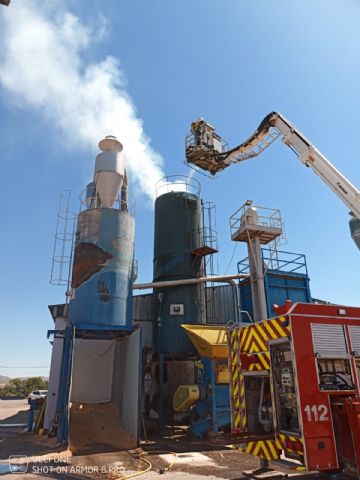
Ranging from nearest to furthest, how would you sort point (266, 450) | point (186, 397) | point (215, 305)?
point (266, 450) → point (186, 397) → point (215, 305)

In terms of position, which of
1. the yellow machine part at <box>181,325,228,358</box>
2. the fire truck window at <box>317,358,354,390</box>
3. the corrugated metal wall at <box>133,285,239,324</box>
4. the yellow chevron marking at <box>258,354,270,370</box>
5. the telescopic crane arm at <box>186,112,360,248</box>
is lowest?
the fire truck window at <box>317,358,354,390</box>

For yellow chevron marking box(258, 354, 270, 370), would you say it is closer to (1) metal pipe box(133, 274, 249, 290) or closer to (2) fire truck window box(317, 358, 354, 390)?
(2) fire truck window box(317, 358, 354, 390)

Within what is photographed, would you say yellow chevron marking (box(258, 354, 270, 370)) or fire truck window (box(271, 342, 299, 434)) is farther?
yellow chevron marking (box(258, 354, 270, 370))

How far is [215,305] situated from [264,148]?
30.5ft

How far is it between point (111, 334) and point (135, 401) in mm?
2766

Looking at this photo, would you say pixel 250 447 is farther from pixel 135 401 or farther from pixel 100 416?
pixel 100 416

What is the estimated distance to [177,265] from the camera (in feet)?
59.6

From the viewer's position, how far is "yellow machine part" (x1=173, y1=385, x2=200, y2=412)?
13242 mm

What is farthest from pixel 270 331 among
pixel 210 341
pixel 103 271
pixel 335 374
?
pixel 103 271

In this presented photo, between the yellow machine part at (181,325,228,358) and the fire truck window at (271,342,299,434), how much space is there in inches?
253

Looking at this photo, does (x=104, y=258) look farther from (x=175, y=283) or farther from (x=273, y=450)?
(x=273, y=450)

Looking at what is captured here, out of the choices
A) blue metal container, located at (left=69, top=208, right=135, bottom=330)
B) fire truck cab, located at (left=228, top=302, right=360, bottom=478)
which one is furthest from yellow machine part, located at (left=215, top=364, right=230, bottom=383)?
fire truck cab, located at (left=228, top=302, right=360, bottom=478)

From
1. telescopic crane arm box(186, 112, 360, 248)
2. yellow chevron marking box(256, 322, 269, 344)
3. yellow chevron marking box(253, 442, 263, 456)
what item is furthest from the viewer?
telescopic crane arm box(186, 112, 360, 248)

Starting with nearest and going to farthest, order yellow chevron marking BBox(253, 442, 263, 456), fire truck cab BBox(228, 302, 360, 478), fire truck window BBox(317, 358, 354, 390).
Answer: fire truck cab BBox(228, 302, 360, 478), fire truck window BBox(317, 358, 354, 390), yellow chevron marking BBox(253, 442, 263, 456)
